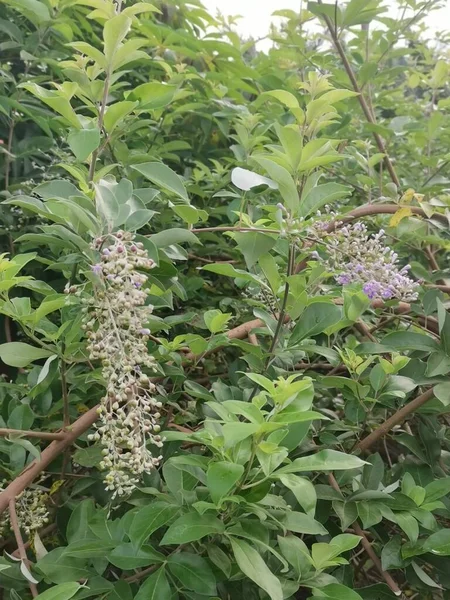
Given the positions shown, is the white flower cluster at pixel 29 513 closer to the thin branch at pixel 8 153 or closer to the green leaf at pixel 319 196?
the green leaf at pixel 319 196

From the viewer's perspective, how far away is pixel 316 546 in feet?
2.70

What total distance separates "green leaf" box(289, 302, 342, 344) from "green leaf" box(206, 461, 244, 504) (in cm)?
35

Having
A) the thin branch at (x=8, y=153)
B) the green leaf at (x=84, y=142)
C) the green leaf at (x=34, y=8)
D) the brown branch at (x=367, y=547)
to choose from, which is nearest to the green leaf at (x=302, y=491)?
the brown branch at (x=367, y=547)

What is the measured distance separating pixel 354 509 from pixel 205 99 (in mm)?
1504

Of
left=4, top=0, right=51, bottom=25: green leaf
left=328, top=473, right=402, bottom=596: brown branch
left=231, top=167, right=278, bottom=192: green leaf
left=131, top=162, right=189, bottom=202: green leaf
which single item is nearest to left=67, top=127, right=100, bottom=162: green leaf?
left=131, top=162, right=189, bottom=202: green leaf

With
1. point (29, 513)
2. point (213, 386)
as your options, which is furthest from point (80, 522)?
point (213, 386)

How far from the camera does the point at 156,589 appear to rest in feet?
2.63

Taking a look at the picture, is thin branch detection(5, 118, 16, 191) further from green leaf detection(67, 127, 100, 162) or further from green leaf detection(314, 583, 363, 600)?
green leaf detection(314, 583, 363, 600)

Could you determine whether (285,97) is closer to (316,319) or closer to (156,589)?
(316,319)

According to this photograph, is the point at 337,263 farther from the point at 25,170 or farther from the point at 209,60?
the point at 209,60

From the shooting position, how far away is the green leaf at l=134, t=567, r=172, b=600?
2.60 feet

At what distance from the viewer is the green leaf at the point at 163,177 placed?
1.02 meters

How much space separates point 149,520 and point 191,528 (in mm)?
75

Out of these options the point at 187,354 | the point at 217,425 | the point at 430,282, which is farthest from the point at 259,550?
the point at 430,282
